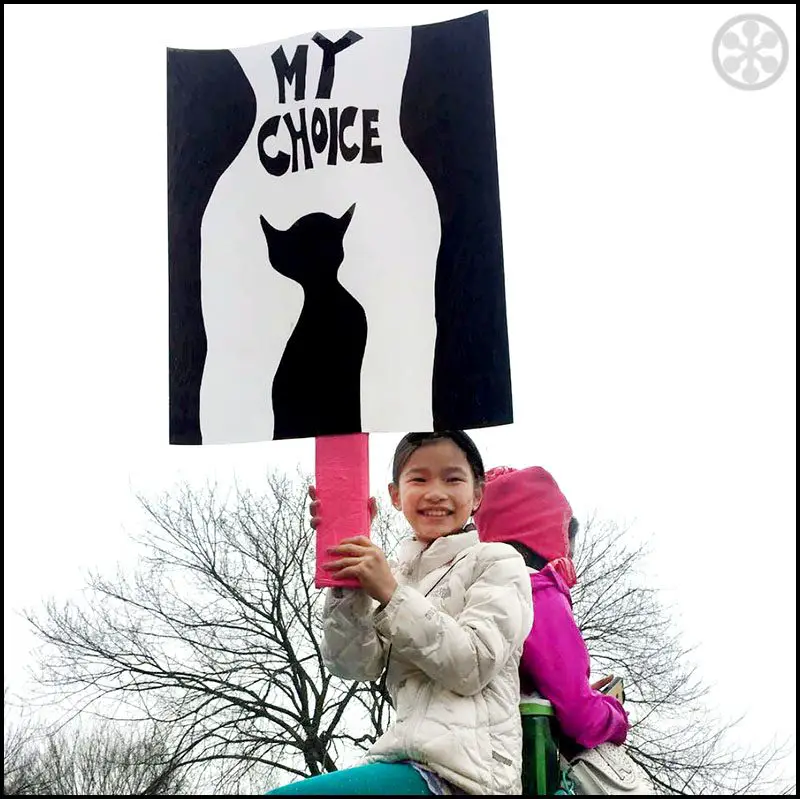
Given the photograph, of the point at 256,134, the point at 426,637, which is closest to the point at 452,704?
the point at 426,637

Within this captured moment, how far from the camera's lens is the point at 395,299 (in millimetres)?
3209

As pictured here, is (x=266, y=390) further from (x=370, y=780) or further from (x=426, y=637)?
(x=370, y=780)

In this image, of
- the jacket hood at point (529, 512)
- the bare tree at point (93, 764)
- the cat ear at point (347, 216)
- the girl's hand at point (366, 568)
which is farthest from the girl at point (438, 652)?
the bare tree at point (93, 764)

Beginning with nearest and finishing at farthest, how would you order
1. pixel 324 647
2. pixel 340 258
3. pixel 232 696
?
pixel 324 647, pixel 340 258, pixel 232 696

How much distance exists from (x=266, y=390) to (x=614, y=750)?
1558 mm

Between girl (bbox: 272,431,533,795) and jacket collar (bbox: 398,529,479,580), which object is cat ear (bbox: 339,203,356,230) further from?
jacket collar (bbox: 398,529,479,580)

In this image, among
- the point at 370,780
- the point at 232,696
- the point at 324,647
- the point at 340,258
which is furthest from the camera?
the point at 232,696

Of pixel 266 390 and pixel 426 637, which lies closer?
pixel 426 637

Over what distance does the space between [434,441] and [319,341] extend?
18.0 inches

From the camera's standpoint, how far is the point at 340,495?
2.99m

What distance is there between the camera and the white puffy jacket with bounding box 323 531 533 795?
2791mm

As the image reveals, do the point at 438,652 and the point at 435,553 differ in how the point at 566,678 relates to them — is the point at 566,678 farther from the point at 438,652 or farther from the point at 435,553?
the point at 438,652

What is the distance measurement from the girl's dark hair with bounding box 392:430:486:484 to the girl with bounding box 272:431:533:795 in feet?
0.37

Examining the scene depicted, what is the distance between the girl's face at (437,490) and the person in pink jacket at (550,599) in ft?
1.46
